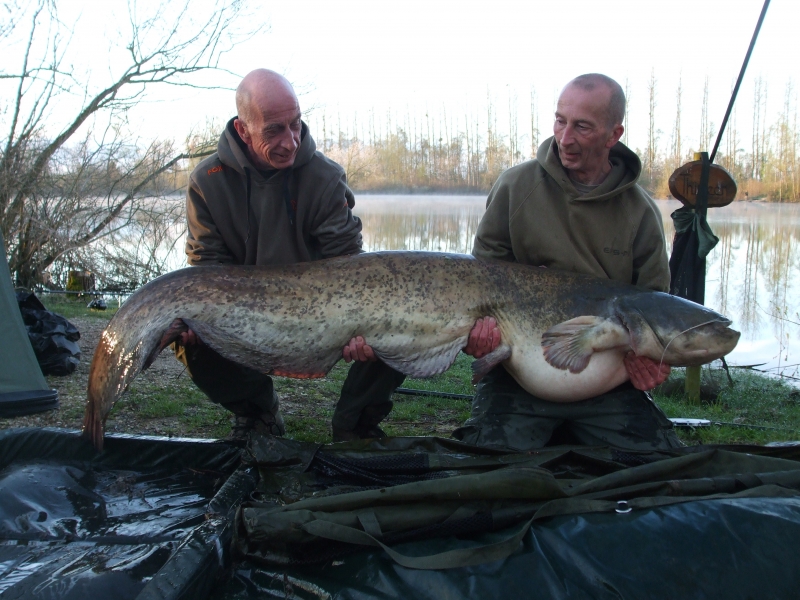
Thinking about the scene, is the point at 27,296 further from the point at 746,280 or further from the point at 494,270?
the point at 746,280

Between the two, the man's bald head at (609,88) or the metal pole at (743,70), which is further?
the metal pole at (743,70)

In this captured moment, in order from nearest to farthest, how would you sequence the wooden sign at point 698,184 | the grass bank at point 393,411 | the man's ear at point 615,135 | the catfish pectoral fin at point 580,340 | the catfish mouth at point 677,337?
the catfish mouth at point 677,337
the catfish pectoral fin at point 580,340
the man's ear at point 615,135
the grass bank at point 393,411
the wooden sign at point 698,184

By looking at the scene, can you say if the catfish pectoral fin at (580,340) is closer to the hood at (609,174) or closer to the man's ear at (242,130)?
the hood at (609,174)

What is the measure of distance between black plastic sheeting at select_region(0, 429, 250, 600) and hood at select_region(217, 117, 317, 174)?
1339mm

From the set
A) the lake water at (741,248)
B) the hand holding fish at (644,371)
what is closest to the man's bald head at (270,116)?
the hand holding fish at (644,371)

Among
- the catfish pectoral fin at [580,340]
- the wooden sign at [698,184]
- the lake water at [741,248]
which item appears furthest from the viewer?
the lake water at [741,248]

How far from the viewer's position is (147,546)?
6.72 ft

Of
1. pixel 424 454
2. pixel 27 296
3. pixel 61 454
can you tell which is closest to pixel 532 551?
pixel 424 454

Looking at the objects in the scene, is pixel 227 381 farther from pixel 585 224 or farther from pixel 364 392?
pixel 585 224

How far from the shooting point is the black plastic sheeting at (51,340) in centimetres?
457

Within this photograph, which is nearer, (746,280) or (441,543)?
(441,543)

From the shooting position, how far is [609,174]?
3113 mm

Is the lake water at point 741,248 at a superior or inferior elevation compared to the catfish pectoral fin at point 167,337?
inferior

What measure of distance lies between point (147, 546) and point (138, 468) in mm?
687
